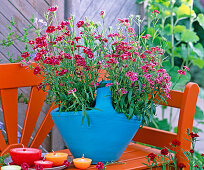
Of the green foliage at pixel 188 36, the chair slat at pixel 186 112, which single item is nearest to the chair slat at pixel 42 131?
the chair slat at pixel 186 112

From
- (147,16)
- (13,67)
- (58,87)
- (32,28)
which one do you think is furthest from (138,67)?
(147,16)

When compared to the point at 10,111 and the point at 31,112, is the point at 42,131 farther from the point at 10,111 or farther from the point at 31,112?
the point at 10,111

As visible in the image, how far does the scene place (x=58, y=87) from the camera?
1.39 meters

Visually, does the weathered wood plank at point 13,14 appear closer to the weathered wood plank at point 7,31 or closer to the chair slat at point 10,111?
the weathered wood plank at point 7,31

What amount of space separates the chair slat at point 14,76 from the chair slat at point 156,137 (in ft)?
1.87

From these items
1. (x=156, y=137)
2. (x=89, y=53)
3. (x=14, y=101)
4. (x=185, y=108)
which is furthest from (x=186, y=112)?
(x=14, y=101)

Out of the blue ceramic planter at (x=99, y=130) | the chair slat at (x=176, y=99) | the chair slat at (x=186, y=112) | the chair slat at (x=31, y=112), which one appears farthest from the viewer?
the chair slat at (x=31, y=112)

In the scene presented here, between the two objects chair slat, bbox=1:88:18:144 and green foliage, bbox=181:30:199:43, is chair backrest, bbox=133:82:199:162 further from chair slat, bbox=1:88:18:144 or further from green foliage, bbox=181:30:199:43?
green foliage, bbox=181:30:199:43

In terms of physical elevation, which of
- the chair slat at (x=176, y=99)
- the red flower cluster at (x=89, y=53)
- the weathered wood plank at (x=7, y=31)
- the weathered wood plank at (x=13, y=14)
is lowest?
the chair slat at (x=176, y=99)

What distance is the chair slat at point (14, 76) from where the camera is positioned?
162 centimetres

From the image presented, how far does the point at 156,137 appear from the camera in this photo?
172 cm

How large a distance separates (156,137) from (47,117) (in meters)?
0.53

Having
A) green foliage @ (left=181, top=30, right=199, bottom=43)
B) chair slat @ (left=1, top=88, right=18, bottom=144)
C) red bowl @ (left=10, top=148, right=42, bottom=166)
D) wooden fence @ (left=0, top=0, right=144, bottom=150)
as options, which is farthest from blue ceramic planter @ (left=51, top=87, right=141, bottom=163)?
green foliage @ (left=181, top=30, right=199, bottom=43)

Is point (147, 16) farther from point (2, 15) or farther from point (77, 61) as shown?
point (77, 61)
